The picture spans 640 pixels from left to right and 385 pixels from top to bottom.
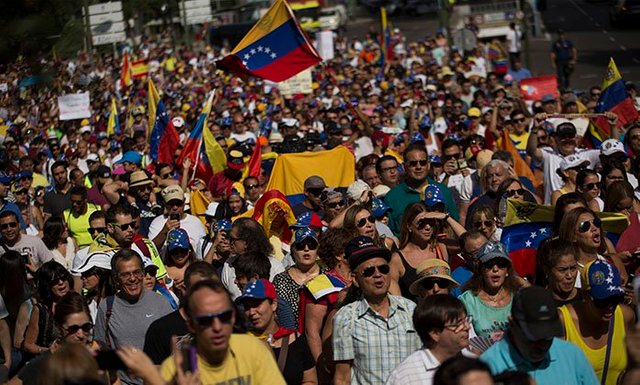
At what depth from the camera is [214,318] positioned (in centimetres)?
546

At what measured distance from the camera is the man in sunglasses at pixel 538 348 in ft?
19.0

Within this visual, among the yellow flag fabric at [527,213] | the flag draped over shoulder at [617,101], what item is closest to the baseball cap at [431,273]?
the yellow flag fabric at [527,213]

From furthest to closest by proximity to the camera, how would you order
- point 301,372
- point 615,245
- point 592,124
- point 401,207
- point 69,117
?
point 69,117, point 592,124, point 401,207, point 615,245, point 301,372

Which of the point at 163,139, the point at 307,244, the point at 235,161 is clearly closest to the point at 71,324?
the point at 307,244

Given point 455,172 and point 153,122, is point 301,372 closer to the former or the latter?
point 455,172

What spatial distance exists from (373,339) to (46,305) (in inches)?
130

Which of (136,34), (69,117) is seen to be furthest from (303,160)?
(136,34)

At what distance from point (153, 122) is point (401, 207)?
764cm

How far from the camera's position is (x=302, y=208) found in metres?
12.2

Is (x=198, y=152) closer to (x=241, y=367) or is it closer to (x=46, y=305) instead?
(x=46, y=305)

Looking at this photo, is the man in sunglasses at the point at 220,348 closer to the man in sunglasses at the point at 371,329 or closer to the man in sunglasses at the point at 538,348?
the man in sunglasses at the point at 538,348

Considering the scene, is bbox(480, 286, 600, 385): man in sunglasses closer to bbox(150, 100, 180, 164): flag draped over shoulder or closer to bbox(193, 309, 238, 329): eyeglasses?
bbox(193, 309, 238, 329): eyeglasses

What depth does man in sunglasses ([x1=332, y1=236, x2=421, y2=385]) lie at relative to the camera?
22.8ft

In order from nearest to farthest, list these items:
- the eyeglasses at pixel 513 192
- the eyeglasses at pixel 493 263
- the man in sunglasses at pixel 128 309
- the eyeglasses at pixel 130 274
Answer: the eyeglasses at pixel 493 263 < the man in sunglasses at pixel 128 309 < the eyeglasses at pixel 130 274 < the eyeglasses at pixel 513 192
